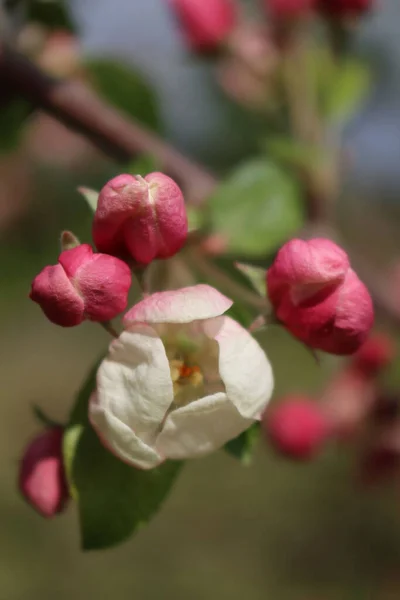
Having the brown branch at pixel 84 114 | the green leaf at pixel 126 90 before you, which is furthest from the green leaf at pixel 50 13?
the brown branch at pixel 84 114

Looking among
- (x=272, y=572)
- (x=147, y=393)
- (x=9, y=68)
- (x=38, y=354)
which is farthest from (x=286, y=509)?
(x=147, y=393)

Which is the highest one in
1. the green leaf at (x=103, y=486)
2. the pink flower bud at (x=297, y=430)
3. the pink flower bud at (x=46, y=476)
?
the green leaf at (x=103, y=486)

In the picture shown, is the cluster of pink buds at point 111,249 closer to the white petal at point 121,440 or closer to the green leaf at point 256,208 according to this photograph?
the white petal at point 121,440

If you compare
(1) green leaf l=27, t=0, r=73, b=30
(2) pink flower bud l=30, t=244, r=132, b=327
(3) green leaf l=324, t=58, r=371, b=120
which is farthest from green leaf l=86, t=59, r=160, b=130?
(2) pink flower bud l=30, t=244, r=132, b=327

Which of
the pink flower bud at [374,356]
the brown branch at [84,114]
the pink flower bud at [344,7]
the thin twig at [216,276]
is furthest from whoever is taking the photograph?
the pink flower bud at [374,356]

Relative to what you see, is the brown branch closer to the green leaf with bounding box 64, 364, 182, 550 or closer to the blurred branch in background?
the blurred branch in background

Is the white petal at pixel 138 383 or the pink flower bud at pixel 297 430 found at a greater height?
the white petal at pixel 138 383

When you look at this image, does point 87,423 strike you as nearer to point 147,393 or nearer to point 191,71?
point 147,393

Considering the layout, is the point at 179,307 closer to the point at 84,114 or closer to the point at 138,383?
the point at 138,383
